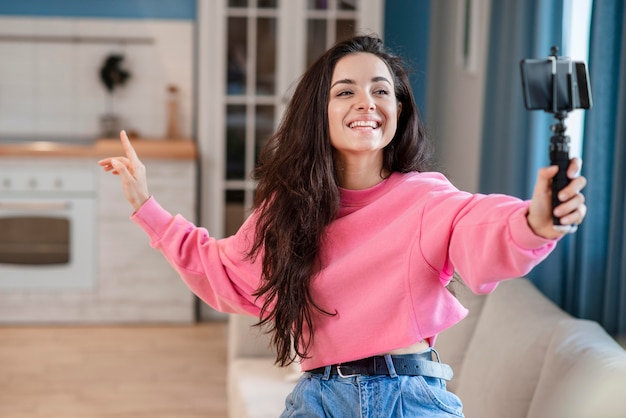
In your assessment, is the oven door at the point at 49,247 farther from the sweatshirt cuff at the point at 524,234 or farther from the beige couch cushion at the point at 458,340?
the sweatshirt cuff at the point at 524,234

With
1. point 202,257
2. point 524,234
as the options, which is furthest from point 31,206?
point 524,234

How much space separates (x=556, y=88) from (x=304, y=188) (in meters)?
0.71

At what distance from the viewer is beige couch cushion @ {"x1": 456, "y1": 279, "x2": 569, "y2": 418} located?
287 cm

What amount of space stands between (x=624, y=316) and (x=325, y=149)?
1.45 meters

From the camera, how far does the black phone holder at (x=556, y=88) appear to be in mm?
1537

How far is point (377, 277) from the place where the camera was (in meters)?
2.02

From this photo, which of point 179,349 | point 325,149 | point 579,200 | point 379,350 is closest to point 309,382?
point 379,350

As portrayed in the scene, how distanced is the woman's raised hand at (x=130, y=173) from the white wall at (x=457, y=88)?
2883 millimetres

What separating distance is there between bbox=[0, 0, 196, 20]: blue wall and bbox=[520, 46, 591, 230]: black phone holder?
4.77m

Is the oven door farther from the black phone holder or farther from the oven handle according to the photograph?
the black phone holder

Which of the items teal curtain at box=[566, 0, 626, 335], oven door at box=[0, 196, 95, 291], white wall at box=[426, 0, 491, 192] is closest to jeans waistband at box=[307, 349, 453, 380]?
teal curtain at box=[566, 0, 626, 335]

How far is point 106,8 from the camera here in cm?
607

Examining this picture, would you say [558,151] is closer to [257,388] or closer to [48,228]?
[257,388]

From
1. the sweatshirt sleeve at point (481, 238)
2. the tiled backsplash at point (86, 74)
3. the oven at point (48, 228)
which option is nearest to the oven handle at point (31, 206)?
the oven at point (48, 228)
